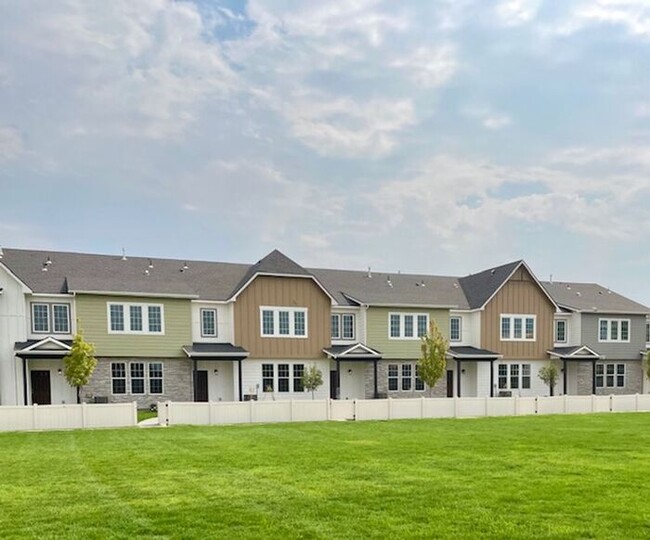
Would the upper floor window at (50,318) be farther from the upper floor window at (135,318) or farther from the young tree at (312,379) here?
the young tree at (312,379)

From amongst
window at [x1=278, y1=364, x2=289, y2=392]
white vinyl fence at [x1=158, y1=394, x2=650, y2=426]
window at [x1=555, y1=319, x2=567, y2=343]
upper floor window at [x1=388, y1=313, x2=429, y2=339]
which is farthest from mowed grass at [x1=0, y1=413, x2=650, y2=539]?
window at [x1=555, y1=319, x2=567, y2=343]

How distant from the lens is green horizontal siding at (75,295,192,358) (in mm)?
26031

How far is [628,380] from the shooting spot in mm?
36594

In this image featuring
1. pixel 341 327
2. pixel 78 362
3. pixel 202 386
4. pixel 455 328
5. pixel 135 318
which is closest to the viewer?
pixel 78 362

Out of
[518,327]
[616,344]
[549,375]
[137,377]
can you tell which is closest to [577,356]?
[549,375]

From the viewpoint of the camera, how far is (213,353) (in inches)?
1054

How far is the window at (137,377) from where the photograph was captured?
1064 inches

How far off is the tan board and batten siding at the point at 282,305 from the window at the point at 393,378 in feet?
13.7

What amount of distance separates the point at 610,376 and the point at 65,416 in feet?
105

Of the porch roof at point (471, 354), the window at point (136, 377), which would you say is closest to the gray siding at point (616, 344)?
the porch roof at point (471, 354)

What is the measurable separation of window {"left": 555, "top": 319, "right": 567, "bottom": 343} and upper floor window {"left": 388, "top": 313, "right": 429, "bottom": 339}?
378 inches

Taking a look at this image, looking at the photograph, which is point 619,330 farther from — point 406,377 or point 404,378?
point 404,378

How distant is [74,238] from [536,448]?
28.6 metres

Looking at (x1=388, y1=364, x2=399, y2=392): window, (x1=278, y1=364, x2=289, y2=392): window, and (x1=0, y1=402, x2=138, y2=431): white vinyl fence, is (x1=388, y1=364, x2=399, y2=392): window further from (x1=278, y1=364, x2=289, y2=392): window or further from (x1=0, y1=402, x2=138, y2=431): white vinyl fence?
(x1=0, y1=402, x2=138, y2=431): white vinyl fence
